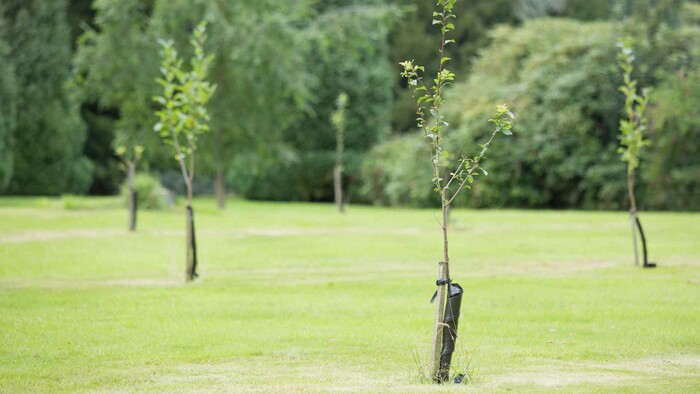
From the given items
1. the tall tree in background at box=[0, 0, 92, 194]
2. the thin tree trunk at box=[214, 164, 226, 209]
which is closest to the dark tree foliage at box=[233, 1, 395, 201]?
the tall tree in background at box=[0, 0, 92, 194]

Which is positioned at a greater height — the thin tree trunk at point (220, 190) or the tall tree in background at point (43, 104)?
the tall tree in background at point (43, 104)

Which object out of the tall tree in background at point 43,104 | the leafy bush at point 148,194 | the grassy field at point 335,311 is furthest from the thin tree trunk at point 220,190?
the grassy field at point 335,311

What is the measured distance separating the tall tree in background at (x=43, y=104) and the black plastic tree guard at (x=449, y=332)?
3237 cm

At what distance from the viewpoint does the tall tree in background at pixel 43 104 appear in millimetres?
38219

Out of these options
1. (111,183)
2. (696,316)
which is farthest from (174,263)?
(111,183)

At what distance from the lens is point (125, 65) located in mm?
36062

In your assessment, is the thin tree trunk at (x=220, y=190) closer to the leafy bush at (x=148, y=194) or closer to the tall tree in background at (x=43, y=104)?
the leafy bush at (x=148, y=194)

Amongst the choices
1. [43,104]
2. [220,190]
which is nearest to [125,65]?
[43,104]

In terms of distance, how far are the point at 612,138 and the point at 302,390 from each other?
2996 centimetres

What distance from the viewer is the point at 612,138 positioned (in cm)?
3647

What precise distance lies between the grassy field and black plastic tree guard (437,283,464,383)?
0.23m

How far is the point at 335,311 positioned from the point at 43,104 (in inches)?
1142

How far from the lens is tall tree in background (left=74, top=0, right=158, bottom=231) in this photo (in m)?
35.8

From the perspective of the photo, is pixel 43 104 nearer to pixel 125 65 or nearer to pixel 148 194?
pixel 125 65
